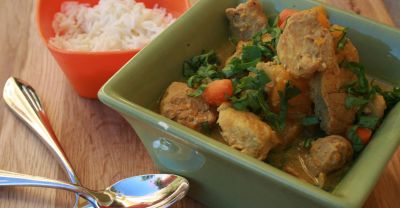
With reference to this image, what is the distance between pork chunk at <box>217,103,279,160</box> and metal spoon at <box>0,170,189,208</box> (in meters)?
0.19

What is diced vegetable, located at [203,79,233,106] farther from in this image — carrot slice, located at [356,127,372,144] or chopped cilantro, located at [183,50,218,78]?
carrot slice, located at [356,127,372,144]

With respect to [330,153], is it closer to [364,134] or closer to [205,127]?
[364,134]

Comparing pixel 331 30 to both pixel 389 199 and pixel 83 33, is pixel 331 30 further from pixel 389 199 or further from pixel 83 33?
pixel 83 33

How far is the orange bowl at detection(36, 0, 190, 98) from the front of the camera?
122 centimetres

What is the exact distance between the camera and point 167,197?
1.05 meters

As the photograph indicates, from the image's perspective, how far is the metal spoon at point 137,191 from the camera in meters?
1.04

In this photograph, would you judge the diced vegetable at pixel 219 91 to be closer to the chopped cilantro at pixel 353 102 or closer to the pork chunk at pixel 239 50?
the pork chunk at pixel 239 50

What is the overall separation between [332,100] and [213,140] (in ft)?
0.90

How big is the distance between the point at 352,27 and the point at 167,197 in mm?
647

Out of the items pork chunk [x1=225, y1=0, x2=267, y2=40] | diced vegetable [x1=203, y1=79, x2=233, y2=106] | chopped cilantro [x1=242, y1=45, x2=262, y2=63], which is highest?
pork chunk [x1=225, y1=0, x2=267, y2=40]

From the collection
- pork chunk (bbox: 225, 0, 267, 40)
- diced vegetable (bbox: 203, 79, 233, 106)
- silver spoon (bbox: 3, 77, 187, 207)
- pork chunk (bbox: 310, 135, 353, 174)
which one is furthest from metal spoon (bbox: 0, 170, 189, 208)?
pork chunk (bbox: 225, 0, 267, 40)

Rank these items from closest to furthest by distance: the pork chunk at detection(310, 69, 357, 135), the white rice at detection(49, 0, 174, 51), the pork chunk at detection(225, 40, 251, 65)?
the pork chunk at detection(310, 69, 357, 135) < the pork chunk at detection(225, 40, 251, 65) < the white rice at detection(49, 0, 174, 51)

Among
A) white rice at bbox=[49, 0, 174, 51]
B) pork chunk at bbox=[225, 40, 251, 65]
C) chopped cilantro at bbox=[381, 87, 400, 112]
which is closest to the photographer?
chopped cilantro at bbox=[381, 87, 400, 112]

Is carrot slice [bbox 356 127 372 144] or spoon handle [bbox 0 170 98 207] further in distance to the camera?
spoon handle [bbox 0 170 98 207]
